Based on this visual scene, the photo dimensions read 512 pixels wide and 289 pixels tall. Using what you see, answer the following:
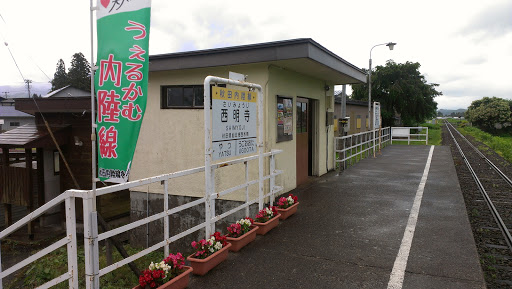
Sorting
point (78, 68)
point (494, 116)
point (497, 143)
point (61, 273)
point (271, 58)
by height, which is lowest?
point (61, 273)

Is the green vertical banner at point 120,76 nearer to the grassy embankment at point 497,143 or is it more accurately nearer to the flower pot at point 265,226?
the flower pot at point 265,226

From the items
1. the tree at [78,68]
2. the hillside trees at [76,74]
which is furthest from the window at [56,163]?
the tree at [78,68]

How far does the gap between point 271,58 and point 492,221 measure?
237 inches


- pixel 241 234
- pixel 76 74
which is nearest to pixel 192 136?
pixel 241 234

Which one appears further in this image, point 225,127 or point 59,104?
point 59,104

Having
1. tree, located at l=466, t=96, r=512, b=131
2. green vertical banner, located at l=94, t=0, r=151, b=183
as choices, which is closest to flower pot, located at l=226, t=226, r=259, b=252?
green vertical banner, located at l=94, t=0, r=151, b=183

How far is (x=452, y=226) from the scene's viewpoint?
5.85m

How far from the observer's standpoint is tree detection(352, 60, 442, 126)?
34.5 meters

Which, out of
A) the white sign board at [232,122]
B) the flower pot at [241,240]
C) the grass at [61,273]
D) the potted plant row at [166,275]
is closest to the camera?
the potted plant row at [166,275]

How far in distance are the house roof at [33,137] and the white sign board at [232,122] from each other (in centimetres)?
863

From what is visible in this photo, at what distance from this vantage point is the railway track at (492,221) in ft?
17.5

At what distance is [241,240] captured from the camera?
4.90 m

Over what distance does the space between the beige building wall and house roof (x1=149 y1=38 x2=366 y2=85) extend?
38cm

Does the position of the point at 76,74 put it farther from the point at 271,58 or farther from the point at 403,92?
the point at 271,58
